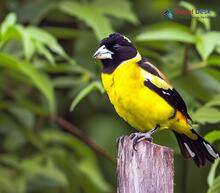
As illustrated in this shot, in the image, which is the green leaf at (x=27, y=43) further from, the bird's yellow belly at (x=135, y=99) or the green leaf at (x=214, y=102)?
the green leaf at (x=214, y=102)

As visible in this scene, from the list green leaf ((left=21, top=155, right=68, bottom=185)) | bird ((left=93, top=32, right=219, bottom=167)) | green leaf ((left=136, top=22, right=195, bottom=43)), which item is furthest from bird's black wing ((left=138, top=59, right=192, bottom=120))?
green leaf ((left=21, top=155, right=68, bottom=185))

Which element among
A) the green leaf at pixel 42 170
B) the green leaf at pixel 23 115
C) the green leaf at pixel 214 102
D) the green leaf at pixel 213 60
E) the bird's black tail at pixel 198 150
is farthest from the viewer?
the green leaf at pixel 42 170

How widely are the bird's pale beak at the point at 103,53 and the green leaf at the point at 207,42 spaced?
0.52 meters

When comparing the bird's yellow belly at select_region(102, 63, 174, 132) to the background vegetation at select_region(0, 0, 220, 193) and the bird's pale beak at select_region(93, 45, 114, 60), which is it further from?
the background vegetation at select_region(0, 0, 220, 193)

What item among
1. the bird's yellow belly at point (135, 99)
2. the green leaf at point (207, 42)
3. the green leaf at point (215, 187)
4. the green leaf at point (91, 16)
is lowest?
the green leaf at point (215, 187)

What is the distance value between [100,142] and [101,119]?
0.30 metres

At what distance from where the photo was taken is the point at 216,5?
486cm

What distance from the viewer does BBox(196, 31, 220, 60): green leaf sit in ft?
11.0

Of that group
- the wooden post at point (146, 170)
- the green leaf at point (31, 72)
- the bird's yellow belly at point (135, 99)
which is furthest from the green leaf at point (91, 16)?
the wooden post at point (146, 170)

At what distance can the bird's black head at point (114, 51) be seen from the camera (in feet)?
9.87

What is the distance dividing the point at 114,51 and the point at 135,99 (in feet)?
0.78

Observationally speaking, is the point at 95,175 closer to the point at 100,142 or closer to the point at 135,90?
the point at 100,142

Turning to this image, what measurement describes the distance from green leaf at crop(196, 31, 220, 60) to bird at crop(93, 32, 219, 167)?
0.40m

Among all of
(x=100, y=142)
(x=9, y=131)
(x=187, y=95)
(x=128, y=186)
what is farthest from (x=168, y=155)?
(x=100, y=142)
